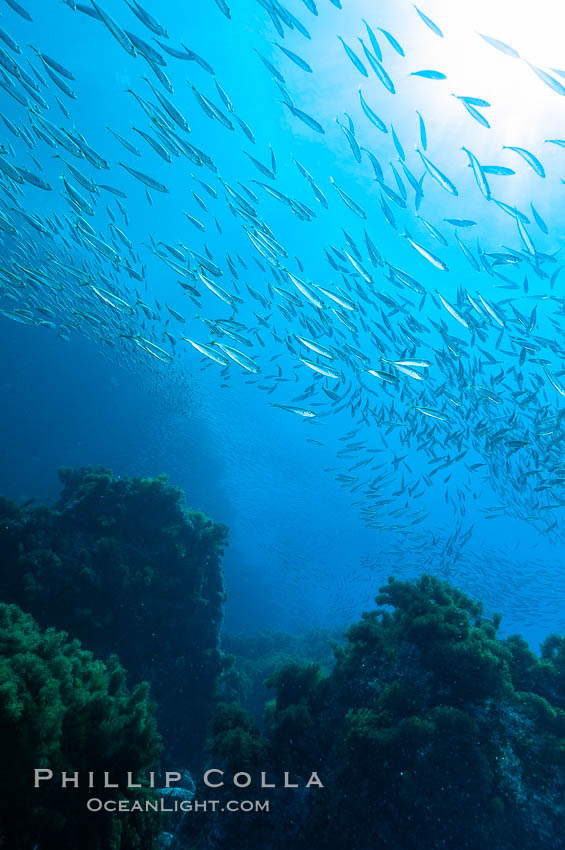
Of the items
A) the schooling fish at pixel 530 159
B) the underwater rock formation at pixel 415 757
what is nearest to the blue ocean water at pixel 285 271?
the schooling fish at pixel 530 159

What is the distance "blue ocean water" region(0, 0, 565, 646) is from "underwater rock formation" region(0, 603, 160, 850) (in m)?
4.81

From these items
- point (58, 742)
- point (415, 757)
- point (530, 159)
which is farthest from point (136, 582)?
point (530, 159)

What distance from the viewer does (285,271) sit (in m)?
7.08

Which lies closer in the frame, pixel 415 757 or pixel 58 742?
pixel 58 742

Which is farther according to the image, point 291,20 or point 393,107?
point 393,107

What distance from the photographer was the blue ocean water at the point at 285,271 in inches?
323

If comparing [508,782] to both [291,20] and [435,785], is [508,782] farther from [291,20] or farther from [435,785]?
[291,20]

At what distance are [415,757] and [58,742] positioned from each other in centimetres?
358

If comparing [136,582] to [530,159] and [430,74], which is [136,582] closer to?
[430,74]

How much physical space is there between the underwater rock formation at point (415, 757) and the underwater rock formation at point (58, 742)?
129 centimetres

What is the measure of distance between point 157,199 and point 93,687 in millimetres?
50442

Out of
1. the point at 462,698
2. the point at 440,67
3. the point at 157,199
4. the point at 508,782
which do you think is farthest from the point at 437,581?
the point at 157,199

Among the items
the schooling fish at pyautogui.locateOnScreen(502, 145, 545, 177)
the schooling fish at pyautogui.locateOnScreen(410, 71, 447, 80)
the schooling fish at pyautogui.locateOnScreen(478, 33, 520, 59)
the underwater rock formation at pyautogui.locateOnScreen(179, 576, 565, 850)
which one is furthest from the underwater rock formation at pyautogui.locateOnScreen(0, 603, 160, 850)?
the schooling fish at pyautogui.locateOnScreen(502, 145, 545, 177)

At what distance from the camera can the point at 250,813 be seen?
3830 millimetres
